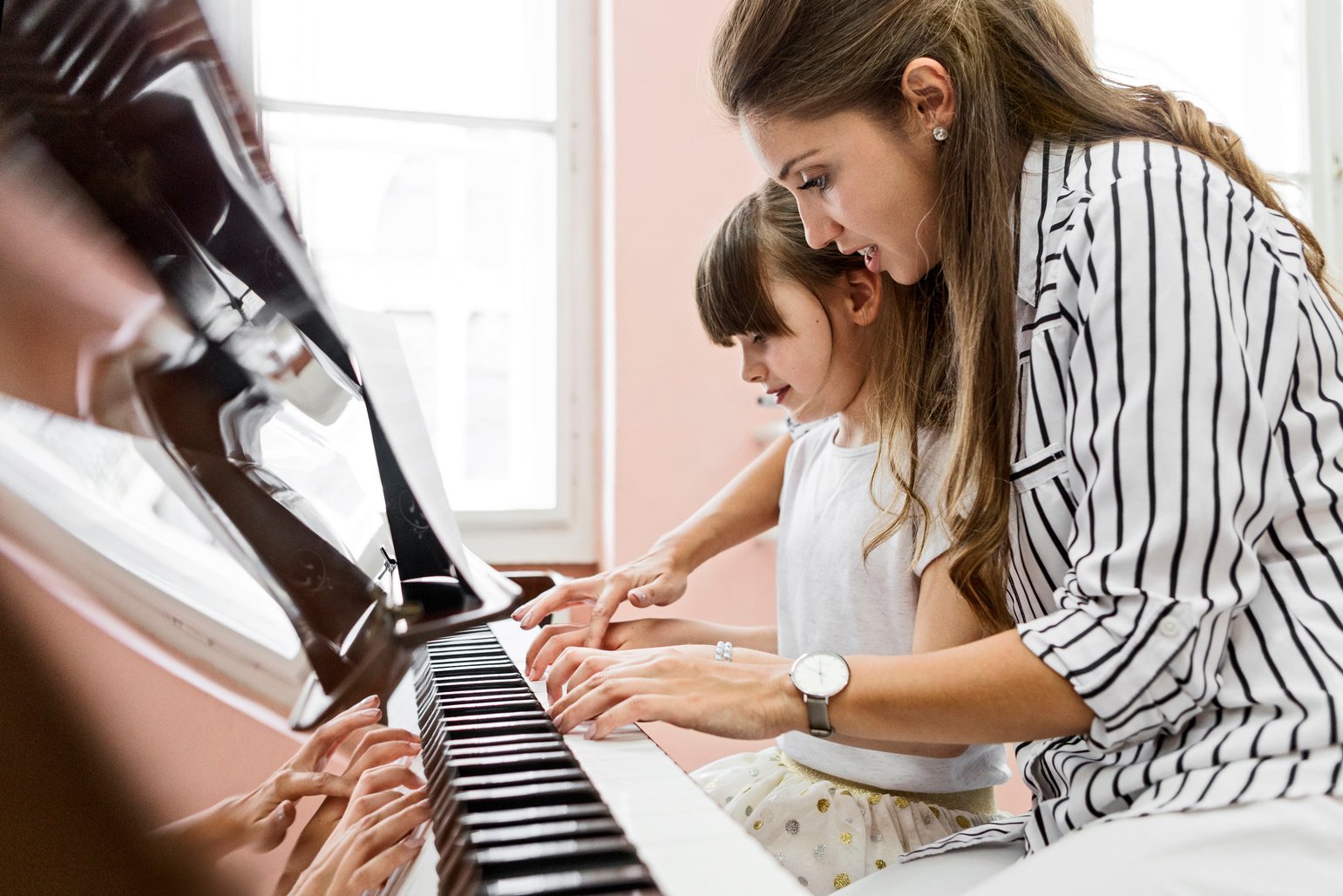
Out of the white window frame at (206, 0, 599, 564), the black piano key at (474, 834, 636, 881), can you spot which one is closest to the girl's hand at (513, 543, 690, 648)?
the black piano key at (474, 834, 636, 881)

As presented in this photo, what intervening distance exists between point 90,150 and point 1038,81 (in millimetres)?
678

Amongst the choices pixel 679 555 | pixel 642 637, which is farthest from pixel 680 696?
pixel 679 555

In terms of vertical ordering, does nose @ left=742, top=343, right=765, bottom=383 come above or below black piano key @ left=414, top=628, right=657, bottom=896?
above

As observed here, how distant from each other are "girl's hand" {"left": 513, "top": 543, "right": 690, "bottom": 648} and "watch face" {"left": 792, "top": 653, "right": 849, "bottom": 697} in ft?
0.94

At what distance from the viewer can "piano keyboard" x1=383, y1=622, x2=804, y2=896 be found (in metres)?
0.39

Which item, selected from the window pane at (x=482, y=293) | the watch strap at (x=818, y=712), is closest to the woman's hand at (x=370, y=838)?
the watch strap at (x=818, y=712)

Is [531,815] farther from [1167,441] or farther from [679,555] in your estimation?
[679,555]

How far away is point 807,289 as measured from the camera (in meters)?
1.13

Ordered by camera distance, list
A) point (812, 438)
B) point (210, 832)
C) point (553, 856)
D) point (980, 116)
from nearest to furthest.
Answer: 1. point (210, 832)
2. point (553, 856)
3. point (980, 116)
4. point (812, 438)

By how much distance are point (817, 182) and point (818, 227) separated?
0.05 meters

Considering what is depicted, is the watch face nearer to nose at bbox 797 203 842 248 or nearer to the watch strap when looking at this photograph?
the watch strap

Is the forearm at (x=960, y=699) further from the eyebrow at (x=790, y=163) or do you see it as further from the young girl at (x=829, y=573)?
the eyebrow at (x=790, y=163)

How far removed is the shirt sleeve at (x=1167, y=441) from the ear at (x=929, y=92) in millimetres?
165

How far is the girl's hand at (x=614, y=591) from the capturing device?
96 centimetres
